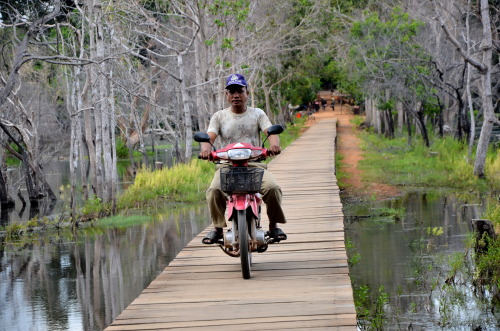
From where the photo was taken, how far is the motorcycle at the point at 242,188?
684 cm

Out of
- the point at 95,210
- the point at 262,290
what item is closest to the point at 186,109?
the point at 95,210

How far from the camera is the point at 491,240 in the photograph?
31.0 ft

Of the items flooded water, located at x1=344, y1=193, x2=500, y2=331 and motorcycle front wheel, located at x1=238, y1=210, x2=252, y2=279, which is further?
flooded water, located at x1=344, y1=193, x2=500, y2=331

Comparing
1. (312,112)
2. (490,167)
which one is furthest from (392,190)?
(312,112)

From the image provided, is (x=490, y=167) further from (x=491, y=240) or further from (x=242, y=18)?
(x=491, y=240)

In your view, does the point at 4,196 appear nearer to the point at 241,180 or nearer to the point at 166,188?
the point at 166,188

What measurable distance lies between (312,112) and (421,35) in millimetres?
36666

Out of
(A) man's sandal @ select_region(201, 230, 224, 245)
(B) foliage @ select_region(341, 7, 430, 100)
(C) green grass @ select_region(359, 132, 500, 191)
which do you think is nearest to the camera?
(A) man's sandal @ select_region(201, 230, 224, 245)

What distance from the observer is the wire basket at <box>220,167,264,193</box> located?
22.4 feet

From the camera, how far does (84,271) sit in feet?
39.8

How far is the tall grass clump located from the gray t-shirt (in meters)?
11.4

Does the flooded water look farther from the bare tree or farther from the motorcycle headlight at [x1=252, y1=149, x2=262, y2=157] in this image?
the motorcycle headlight at [x1=252, y1=149, x2=262, y2=157]

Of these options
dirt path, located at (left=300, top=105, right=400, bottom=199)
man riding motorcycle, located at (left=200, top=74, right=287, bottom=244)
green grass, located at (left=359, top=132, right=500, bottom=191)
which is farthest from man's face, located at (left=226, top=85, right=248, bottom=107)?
green grass, located at (left=359, top=132, right=500, bottom=191)

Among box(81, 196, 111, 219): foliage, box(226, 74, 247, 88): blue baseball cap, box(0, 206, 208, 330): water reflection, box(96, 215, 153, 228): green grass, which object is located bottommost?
box(0, 206, 208, 330): water reflection
